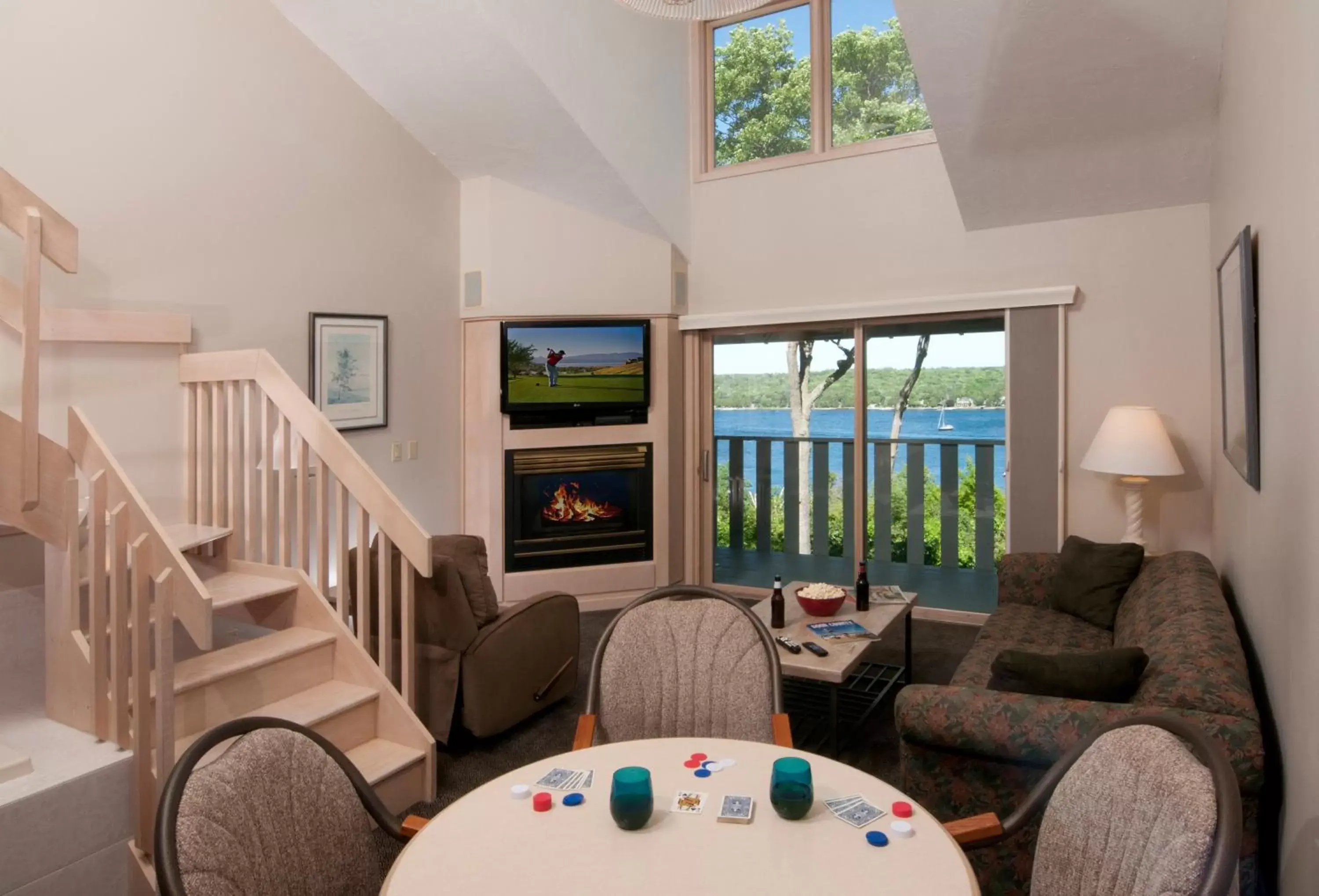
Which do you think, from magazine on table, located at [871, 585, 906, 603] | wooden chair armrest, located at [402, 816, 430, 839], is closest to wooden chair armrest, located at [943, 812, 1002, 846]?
wooden chair armrest, located at [402, 816, 430, 839]

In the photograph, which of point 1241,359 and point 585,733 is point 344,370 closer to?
point 585,733

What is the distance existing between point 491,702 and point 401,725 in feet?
1.39

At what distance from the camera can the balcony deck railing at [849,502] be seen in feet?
17.3

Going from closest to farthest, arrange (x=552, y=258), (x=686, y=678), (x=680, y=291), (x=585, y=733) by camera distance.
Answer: (x=585, y=733) → (x=686, y=678) → (x=552, y=258) → (x=680, y=291)

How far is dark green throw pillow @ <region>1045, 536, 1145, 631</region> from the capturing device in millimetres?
3824

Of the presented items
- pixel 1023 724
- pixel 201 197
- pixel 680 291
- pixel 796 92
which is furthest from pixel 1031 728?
pixel 796 92

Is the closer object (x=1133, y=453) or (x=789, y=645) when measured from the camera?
(x=789, y=645)

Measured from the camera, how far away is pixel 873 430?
5504mm

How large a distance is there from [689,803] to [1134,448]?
11.4 feet

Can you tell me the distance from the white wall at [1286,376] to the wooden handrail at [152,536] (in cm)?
267

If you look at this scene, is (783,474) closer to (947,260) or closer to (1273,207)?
(947,260)

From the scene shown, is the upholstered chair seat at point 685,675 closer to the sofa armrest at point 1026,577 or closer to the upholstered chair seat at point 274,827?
the upholstered chair seat at point 274,827

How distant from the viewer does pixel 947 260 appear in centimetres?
511

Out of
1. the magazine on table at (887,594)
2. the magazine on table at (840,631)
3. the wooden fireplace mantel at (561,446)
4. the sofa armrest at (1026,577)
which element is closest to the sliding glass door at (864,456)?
the wooden fireplace mantel at (561,446)
